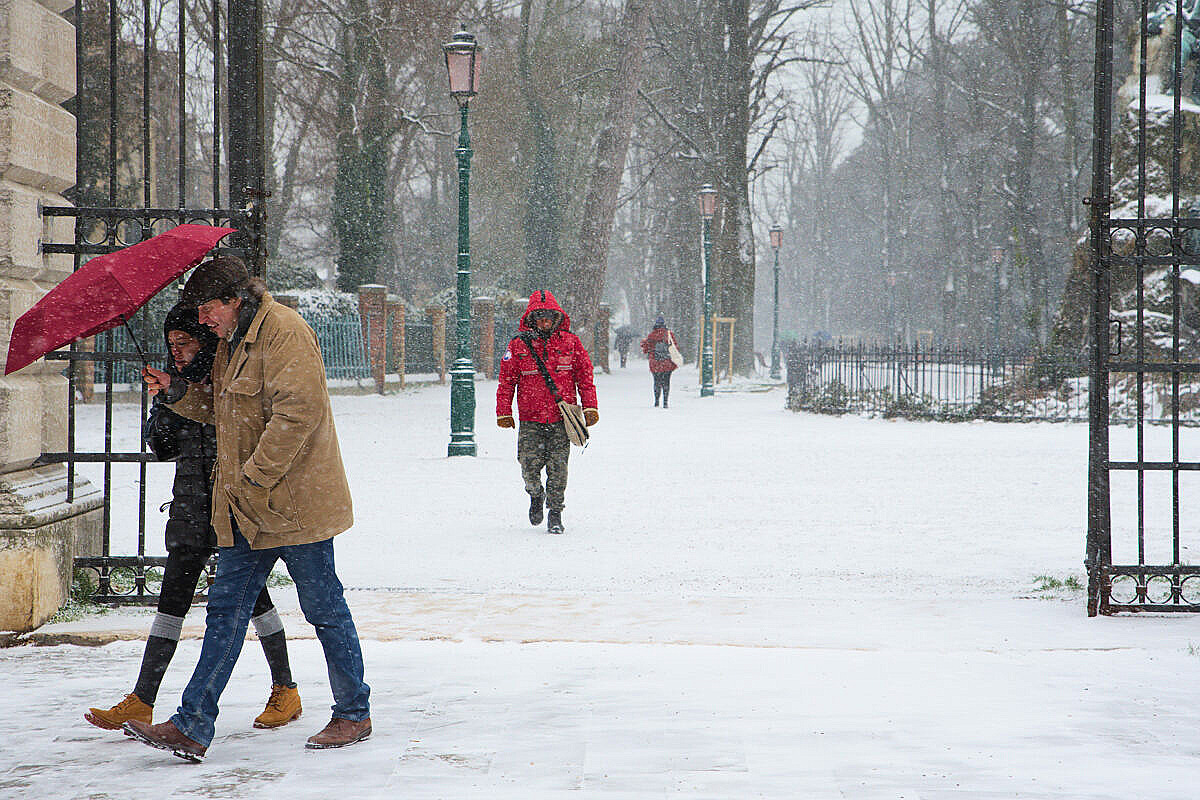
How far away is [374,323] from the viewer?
85.7 ft

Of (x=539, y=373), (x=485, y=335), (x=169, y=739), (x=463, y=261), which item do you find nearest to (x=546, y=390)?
(x=539, y=373)

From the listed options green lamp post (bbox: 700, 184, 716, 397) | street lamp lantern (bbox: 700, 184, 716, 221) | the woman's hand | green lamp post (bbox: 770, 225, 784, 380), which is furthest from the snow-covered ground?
green lamp post (bbox: 770, 225, 784, 380)

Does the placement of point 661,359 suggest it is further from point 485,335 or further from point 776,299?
point 776,299

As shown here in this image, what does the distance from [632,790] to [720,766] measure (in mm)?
366

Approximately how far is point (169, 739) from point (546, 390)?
5.23 meters

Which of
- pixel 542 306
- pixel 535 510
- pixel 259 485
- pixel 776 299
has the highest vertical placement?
pixel 776 299

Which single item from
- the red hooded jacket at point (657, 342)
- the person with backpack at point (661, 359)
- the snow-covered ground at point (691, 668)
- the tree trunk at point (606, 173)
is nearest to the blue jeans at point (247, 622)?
the snow-covered ground at point (691, 668)

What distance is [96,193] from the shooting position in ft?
68.5

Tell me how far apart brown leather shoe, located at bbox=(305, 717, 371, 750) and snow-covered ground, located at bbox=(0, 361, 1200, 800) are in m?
0.04

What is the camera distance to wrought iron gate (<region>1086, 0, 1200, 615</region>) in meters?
5.86

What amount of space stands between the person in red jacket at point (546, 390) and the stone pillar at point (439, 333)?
20816mm

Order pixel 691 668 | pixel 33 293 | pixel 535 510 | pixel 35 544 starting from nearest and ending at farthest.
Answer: pixel 691 668 → pixel 35 544 → pixel 33 293 → pixel 535 510

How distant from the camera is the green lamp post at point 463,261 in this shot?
45.4 feet

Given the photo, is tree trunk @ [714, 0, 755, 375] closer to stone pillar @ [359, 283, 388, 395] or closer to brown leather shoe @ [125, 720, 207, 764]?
stone pillar @ [359, 283, 388, 395]
